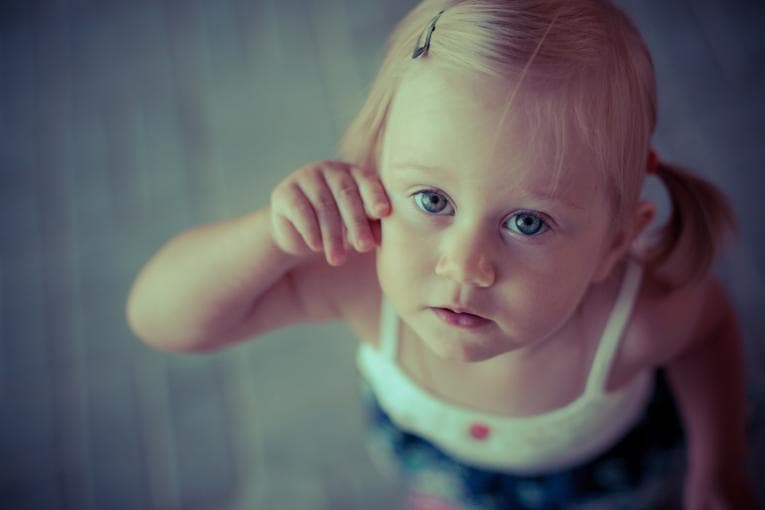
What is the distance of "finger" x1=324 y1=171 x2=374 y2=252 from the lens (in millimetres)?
578

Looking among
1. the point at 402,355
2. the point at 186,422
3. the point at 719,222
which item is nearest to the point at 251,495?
the point at 186,422

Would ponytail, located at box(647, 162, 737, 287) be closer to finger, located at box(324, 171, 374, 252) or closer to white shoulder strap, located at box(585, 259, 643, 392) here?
white shoulder strap, located at box(585, 259, 643, 392)

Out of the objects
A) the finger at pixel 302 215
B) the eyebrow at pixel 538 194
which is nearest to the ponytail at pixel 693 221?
the eyebrow at pixel 538 194

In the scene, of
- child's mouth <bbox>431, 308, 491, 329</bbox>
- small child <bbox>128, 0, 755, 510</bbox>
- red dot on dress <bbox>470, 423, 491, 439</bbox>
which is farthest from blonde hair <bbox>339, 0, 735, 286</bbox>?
red dot on dress <bbox>470, 423, 491, 439</bbox>

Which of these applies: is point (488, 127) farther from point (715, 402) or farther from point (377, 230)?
point (715, 402)

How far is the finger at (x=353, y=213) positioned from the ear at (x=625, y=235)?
7.3 inches

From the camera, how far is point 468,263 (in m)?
0.52

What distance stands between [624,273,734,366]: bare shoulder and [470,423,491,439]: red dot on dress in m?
0.15

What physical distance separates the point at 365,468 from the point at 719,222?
0.58 m

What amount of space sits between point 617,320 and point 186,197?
0.77m

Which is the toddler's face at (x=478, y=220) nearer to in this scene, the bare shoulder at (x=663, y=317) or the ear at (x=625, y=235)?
the ear at (x=625, y=235)

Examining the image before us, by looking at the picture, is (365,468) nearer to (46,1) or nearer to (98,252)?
(98,252)

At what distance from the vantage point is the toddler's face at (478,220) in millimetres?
501

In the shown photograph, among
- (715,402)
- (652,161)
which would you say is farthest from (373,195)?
(715,402)
